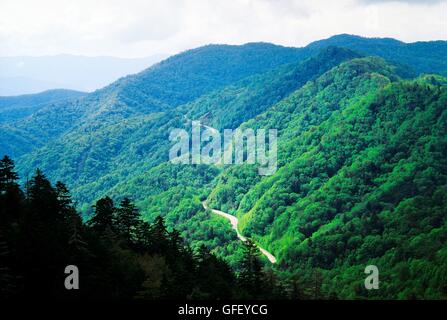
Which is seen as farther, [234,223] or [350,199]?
[234,223]

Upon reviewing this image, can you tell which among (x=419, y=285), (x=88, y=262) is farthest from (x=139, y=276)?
(x=419, y=285)

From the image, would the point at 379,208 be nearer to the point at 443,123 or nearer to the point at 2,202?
the point at 443,123

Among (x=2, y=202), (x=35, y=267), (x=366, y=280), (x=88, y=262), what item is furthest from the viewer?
(x=366, y=280)

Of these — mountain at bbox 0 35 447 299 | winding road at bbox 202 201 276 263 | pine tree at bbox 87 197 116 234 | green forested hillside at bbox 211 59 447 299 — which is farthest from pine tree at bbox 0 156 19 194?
winding road at bbox 202 201 276 263

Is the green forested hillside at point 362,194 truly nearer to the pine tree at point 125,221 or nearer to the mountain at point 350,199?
the mountain at point 350,199

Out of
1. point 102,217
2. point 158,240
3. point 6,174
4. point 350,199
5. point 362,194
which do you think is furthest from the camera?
point 362,194

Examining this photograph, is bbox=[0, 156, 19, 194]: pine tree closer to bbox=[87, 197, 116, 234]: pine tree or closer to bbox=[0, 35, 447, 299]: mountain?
bbox=[87, 197, 116, 234]: pine tree

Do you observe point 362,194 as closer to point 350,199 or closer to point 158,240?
point 350,199

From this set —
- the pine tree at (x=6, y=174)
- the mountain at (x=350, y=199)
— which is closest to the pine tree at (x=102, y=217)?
the pine tree at (x=6, y=174)

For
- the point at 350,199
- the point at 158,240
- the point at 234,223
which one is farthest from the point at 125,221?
the point at 234,223

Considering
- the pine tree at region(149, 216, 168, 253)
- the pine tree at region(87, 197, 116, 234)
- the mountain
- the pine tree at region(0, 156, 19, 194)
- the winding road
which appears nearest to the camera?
the pine tree at region(0, 156, 19, 194)
